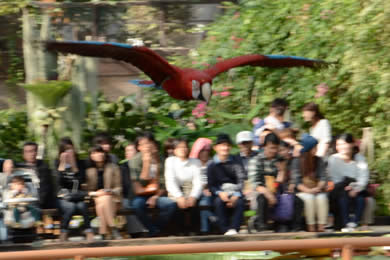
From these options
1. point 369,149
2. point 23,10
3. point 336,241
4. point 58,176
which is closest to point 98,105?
point 23,10

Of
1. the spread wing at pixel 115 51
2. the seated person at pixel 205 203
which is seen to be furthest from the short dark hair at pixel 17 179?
the seated person at pixel 205 203

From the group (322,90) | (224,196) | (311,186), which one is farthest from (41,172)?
(322,90)

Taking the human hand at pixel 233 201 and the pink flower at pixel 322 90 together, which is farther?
the pink flower at pixel 322 90

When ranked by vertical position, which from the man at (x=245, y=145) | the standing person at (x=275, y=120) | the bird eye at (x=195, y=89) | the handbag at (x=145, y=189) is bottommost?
the handbag at (x=145, y=189)

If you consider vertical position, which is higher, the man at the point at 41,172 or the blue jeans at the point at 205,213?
the man at the point at 41,172

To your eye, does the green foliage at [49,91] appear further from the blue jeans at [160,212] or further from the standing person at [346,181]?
the standing person at [346,181]

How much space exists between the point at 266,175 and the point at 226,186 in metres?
0.39

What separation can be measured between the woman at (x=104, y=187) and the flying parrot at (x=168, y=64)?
1162 millimetres

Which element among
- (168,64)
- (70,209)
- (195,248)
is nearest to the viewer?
(195,248)

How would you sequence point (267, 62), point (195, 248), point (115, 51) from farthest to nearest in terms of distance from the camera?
point (267, 62)
point (115, 51)
point (195, 248)

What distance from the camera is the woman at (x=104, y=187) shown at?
6051 mm

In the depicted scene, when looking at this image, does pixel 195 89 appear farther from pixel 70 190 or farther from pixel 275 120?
pixel 70 190

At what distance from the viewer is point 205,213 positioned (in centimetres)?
634

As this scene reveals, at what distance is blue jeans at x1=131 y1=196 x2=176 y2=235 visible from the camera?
20.3 ft
